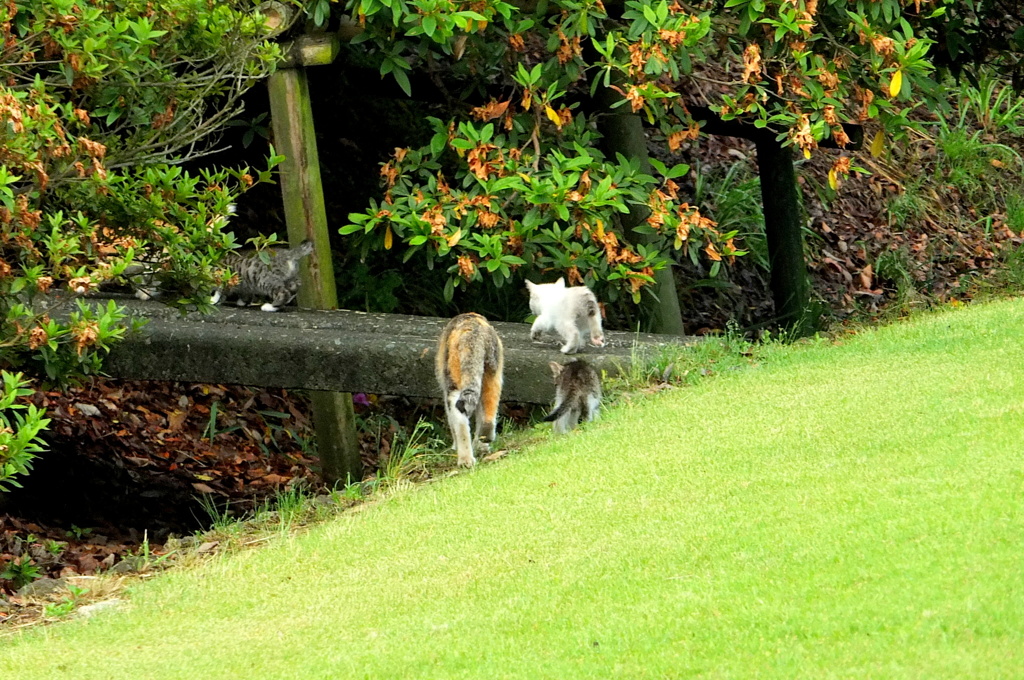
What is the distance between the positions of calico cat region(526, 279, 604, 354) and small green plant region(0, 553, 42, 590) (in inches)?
159

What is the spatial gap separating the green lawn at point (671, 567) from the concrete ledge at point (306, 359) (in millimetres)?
1220

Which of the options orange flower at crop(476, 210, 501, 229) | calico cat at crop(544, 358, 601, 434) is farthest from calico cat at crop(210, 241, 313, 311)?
calico cat at crop(544, 358, 601, 434)

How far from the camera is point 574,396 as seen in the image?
30.7 ft

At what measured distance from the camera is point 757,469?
7355mm

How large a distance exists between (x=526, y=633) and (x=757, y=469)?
87.0 inches

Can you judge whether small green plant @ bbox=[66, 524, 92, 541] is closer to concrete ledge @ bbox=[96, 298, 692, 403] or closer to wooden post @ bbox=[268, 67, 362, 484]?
concrete ledge @ bbox=[96, 298, 692, 403]

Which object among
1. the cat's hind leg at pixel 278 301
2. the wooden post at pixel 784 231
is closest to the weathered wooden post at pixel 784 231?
the wooden post at pixel 784 231

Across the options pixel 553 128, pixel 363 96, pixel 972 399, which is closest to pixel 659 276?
pixel 553 128

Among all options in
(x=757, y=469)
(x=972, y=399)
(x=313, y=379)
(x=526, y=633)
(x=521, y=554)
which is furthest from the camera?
(x=313, y=379)

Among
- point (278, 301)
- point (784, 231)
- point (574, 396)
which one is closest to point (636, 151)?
point (784, 231)

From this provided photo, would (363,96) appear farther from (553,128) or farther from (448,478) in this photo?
(448,478)

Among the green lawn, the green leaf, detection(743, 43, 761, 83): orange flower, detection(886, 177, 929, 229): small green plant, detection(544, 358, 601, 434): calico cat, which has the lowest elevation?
the green lawn

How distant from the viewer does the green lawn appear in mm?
5164

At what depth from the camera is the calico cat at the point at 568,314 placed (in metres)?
10.2
